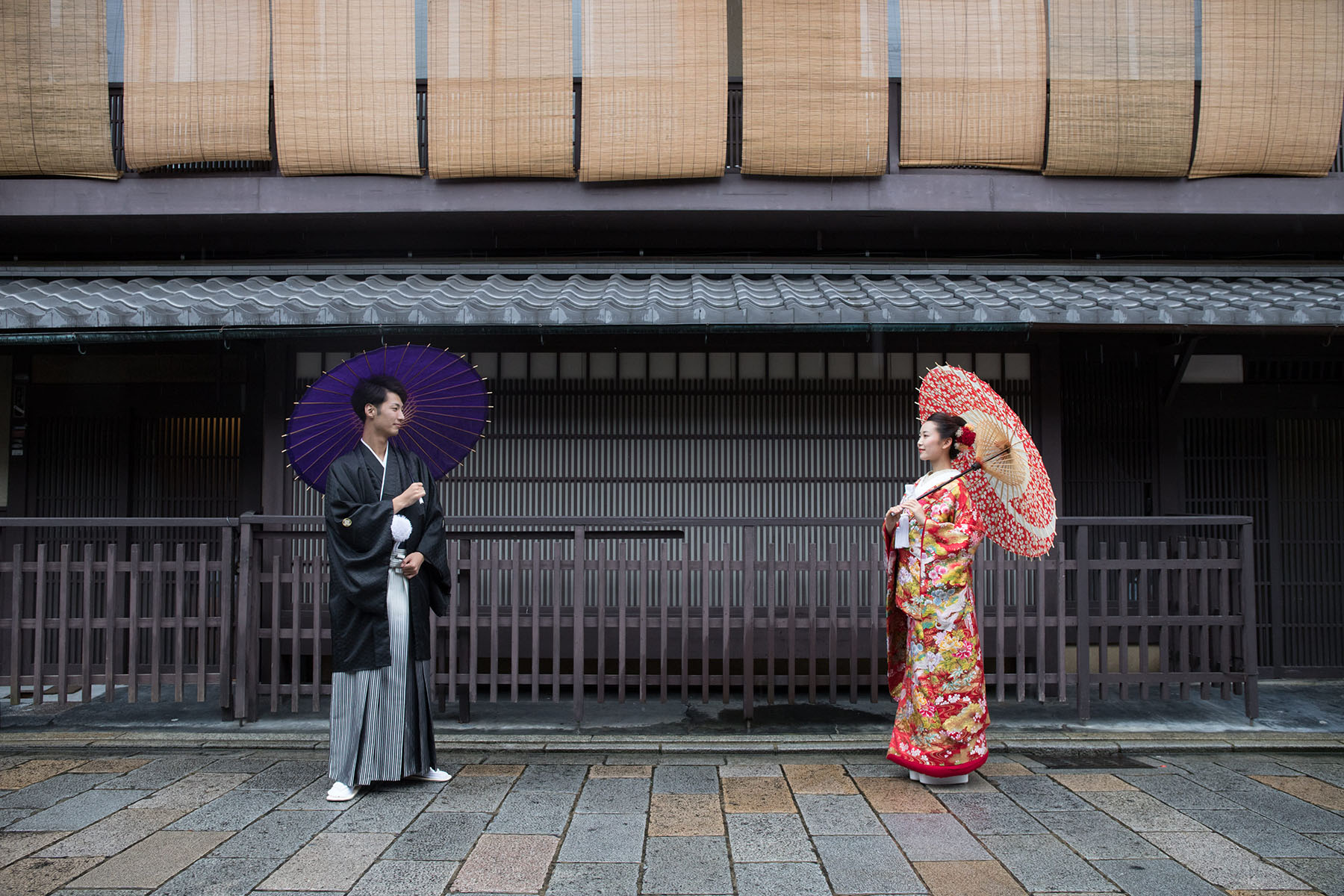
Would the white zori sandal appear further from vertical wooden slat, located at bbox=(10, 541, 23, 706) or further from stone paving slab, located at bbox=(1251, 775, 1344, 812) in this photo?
stone paving slab, located at bbox=(1251, 775, 1344, 812)

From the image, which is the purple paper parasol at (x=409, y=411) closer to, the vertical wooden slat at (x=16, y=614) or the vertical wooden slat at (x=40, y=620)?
the vertical wooden slat at (x=40, y=620)

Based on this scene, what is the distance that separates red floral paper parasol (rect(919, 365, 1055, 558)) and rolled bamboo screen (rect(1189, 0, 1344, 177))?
5172 millimetres

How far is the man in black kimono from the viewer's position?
415cm

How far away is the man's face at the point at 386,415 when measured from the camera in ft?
13.7

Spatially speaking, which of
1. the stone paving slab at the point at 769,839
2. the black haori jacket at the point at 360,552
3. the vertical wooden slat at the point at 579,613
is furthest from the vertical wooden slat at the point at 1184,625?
the black haori jacket at the point at 360,552

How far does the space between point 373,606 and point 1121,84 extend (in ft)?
25.7

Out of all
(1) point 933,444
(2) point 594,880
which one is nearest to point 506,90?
(1) point 933,444

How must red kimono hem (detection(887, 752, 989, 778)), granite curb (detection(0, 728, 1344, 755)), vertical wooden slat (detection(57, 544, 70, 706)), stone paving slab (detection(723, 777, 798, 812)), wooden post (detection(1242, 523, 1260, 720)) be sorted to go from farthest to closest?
1. wooden post (detection(1242, 523, 1260, 720))
2. vertical wooden slat (detection(57, 544, 70, 706))
3. granite curb (detection(0, 728, 1344, 755))
4. red kimono hem (detection(887, 752, 989, 778))
5. stone paving slab (detection(723, 777, 798, 812))

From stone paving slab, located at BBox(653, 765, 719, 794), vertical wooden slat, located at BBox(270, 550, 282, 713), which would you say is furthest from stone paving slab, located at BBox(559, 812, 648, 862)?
vertical wooden slat, located at BBox(270, 550, 282, 713)

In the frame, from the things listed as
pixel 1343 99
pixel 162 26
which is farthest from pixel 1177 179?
pixel 162 26

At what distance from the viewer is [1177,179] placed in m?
7.66

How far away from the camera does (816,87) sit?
753cm

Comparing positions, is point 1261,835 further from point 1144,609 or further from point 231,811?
point 231,811

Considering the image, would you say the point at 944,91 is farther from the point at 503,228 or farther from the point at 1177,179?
the point at 503,228
